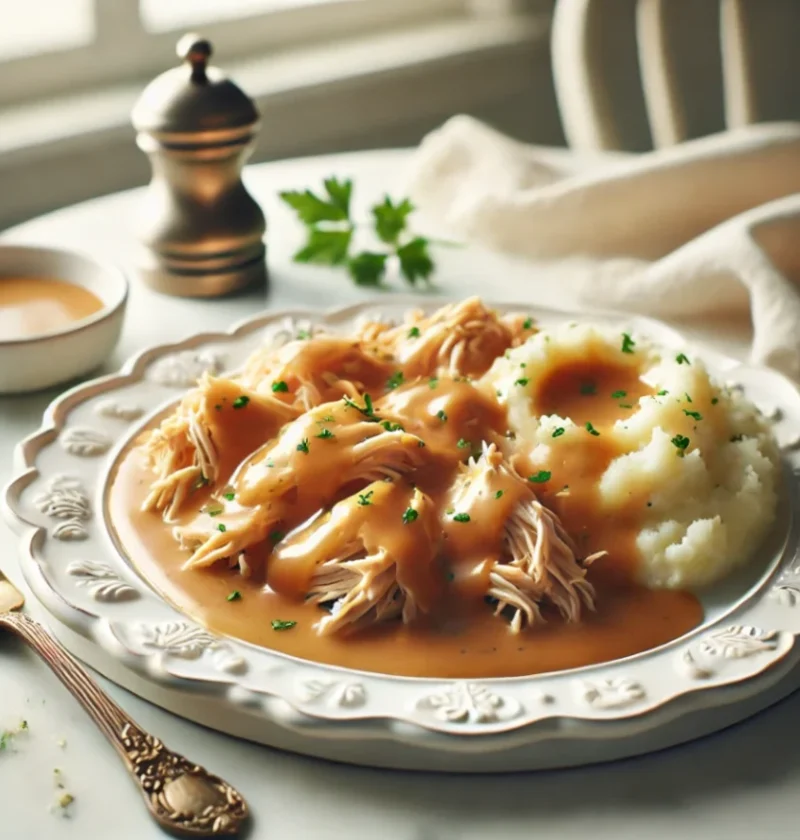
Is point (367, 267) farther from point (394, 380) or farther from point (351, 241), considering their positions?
point (394, 380)

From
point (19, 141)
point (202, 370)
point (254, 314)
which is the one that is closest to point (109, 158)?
point (19, 141)

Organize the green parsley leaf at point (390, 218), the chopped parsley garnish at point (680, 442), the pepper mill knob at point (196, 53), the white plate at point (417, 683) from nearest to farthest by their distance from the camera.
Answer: the white plate at point (417, 683), the chopped parsley garnish at point (680, 442), the pepper mill knob at point (196, 53), the green parsley leaf at point (390, 218)

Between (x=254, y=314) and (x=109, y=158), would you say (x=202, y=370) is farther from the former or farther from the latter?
(x=109, y=158)

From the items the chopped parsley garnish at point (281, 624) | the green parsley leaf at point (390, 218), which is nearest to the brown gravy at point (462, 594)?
the chopped parsley garnish at point (281, 624)

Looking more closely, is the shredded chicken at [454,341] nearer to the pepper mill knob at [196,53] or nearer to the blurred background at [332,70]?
the pepper mill knob at [196,53]

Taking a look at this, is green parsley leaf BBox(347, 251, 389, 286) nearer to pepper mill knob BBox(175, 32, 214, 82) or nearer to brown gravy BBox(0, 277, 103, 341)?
pepper mill knob BBox(175, 32, 214, 82)

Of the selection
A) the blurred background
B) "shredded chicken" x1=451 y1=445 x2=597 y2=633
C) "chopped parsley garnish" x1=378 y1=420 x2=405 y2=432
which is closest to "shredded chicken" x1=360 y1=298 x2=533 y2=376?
"chopped parsley garnish" x1=378 y1=420 x2=405 y2=432
